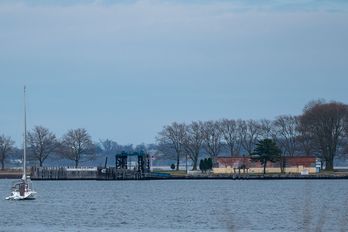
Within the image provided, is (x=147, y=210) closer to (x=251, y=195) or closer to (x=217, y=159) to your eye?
(x=251, y=195)

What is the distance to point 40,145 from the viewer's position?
7131 inches

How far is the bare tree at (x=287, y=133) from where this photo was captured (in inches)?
6713

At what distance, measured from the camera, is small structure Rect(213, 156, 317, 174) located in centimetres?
15088

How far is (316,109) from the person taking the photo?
153 metres

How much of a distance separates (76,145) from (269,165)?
139ft

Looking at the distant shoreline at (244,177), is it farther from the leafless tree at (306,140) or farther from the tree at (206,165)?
the tree at (206,165)

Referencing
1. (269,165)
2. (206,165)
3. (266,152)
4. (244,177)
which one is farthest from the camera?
(206,165)

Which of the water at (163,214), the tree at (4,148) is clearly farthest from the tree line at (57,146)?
the water at (163,214)

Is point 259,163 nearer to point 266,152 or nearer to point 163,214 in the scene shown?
point 266,152

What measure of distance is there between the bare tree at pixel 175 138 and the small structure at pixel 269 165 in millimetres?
18616

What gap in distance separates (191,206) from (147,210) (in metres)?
5.18

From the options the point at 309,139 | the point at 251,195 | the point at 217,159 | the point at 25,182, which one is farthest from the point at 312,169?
the point at 25,182

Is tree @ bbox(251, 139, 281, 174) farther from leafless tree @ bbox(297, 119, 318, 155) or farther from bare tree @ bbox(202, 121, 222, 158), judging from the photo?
bare tree @ bbox(202, 121, 222, 158)

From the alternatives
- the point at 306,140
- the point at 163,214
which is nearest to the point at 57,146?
the point at 306,140
